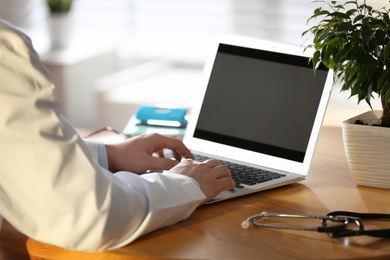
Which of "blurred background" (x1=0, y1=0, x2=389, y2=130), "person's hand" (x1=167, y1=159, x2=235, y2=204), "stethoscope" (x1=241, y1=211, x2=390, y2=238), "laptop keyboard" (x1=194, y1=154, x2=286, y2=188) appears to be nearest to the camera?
"stethoscope" (x1=241, y1=211, x2=390, y2=238)

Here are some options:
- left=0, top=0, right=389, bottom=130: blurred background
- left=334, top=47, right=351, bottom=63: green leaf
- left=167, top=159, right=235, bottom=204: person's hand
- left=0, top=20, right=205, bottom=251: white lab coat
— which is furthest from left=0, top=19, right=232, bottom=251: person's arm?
left=0, top=0, right=389, bottom=130: blurred background

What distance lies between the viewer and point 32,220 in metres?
0.85

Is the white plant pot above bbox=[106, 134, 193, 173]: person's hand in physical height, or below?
above

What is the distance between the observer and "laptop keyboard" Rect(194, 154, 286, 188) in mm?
1214

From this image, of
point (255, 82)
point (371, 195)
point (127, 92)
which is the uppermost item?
point (255, 82)

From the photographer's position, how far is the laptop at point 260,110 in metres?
1.28

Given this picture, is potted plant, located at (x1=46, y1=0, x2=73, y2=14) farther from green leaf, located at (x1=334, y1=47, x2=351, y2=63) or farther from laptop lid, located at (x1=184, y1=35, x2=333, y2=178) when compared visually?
green leaf, located at (x1=334, y1=47, x2=351, y2=63)

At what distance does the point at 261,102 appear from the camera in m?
1.39

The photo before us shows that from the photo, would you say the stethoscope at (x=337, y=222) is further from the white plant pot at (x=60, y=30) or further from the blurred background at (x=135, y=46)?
the white plant pot at (x=60, y=30)

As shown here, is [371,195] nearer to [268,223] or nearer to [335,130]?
[268,223]

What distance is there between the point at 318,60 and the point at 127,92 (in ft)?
7.06

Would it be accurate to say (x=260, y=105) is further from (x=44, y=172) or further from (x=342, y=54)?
(x=44, y=172)

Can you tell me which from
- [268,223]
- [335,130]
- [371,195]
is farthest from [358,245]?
[335,130]

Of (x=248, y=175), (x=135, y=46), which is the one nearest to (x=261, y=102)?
(x=248, y=175)
